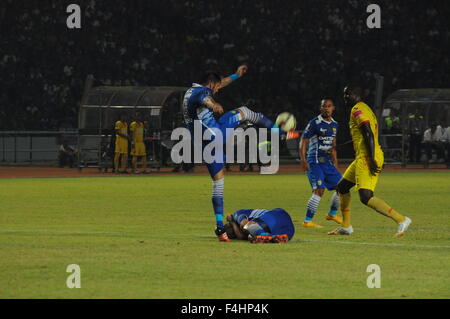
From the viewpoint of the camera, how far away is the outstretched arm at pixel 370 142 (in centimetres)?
1577

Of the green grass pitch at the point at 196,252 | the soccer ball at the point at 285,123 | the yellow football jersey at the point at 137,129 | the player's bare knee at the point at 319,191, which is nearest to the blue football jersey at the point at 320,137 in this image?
the player's bare knee at the point at 319,191

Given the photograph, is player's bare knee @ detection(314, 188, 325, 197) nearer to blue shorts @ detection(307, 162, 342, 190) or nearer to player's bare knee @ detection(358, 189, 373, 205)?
blue shorts @ detection(307, 162, 342, 190)

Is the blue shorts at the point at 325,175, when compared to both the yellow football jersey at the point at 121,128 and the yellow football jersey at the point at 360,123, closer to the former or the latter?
the yellow football jersey at the point at 360,123

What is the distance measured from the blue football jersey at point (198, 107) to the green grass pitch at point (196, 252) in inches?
65.6

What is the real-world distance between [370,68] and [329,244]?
4184 cm

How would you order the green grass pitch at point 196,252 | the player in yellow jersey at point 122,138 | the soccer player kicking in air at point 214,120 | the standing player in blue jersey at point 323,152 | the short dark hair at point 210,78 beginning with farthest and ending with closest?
the player in yellow jersey at point 122,138 < the standing player in blue jersey at point 323,152 < the short dark hair at point 210,78 < the soccer player kicking in air at point 214,120 < the green grass pitch at point 196,252

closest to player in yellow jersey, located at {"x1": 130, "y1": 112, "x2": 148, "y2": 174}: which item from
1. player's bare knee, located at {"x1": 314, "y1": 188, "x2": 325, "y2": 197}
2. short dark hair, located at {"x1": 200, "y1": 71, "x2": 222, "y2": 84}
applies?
player's bare knee, located at {"x1": 314, "y1": 188, "x2": 325, "y2": 197}

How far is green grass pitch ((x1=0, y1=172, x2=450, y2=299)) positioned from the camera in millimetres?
10898

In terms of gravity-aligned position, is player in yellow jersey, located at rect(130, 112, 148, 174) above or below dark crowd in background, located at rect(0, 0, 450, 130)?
below

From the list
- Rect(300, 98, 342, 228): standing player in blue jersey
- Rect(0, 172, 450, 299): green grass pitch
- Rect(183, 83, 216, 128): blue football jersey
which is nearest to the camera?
Rect(0, 172, 450, 299): green grass pitch

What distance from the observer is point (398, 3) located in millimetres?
56594

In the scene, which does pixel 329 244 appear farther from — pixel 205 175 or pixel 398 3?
pixel 398 3

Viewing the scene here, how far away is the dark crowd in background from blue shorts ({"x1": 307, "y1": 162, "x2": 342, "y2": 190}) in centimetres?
3593
